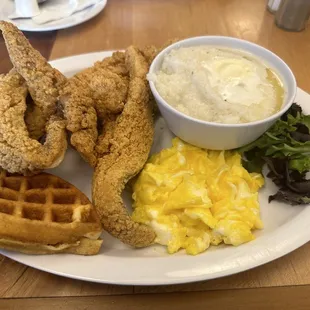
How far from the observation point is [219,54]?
151 cm

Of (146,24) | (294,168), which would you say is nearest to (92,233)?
(294,168)

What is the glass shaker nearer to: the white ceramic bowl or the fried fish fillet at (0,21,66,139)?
the white ceramic bowl

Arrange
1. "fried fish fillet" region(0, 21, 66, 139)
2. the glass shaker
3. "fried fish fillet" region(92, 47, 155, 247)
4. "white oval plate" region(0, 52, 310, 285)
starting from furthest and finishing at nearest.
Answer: the glass shaker → "fried fish fillet" region(0, 21, 66, 139) → "fried fish fillet" region(92, 47, 155, 247) → "white oval plate" region(0, 52, 310, 285)

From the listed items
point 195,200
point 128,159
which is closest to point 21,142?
point 128,159

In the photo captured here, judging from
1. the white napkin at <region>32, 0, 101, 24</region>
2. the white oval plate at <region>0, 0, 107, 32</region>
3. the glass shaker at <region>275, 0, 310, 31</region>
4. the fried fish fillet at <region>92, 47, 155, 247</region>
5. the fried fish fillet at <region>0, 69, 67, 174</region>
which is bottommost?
the white oval plate at <region>0, 0, 107, 32</region>

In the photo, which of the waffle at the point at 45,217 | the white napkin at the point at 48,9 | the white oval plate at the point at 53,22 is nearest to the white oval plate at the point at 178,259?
the waffle at the point at 45,217

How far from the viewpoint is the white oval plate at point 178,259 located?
3.55 ft

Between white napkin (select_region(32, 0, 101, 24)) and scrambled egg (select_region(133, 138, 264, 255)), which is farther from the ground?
scrambled egg (select_region(133, 138, 264, 255))

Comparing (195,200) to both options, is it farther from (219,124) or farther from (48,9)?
(48,9)

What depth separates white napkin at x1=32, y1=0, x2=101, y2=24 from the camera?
2.23m

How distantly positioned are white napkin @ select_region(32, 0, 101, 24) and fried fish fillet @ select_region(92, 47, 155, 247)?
916 mm

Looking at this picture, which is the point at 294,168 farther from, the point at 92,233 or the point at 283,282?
the point at 92,233

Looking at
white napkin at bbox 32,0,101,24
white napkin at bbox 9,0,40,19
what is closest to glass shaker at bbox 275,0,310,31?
white napkin at bbox 32,0,101,24

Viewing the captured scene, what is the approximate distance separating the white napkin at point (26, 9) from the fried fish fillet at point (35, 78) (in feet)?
3.26
